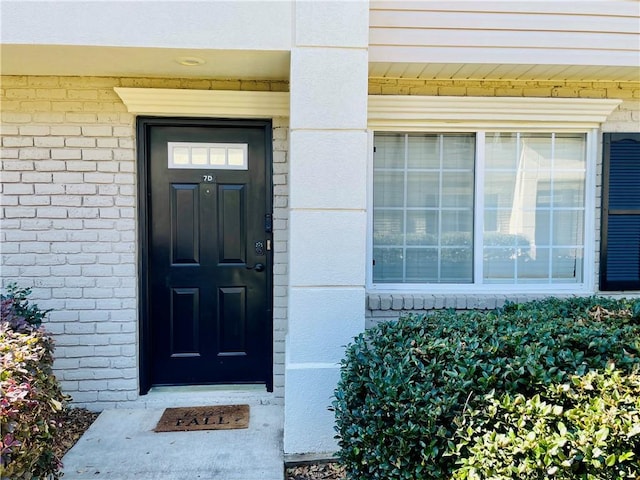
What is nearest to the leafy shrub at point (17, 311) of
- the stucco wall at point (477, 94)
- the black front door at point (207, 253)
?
the black front door at point (207, 253)

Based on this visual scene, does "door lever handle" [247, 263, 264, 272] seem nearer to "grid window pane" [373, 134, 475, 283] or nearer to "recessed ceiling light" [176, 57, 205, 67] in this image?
"grid window pane" [373, 134, 475, 283]

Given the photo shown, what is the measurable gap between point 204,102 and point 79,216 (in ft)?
4.31

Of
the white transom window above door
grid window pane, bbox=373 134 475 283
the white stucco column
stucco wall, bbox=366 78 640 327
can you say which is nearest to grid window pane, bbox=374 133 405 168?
grid window pane, bbox=373 134 475 283

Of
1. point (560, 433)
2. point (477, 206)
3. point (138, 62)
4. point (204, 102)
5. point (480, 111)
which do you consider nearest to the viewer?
point (560, 433)

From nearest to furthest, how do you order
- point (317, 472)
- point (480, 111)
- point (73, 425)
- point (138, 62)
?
1. point (317, 472)
2. point (138, 62)
3. point (73, 425)
4. point (480, 111)

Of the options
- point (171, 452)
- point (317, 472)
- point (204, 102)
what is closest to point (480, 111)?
point (204, 102)

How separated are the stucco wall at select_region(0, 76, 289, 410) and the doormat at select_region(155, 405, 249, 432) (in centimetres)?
43

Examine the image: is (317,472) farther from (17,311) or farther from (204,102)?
(204,102)

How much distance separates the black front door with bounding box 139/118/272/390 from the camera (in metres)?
3.51

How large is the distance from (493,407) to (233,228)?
240cm

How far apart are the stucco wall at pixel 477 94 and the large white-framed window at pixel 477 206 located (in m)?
0.13

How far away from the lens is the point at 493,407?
184 cm

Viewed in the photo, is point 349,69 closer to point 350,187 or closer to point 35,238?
point 350,187

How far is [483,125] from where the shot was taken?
351 centimetres
